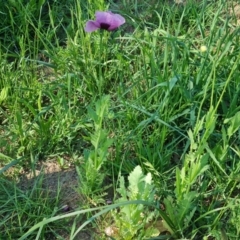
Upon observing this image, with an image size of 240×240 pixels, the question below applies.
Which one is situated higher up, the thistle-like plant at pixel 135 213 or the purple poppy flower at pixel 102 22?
the purple poppy flower at pixel 102 22

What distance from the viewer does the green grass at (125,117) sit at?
1.95 meters

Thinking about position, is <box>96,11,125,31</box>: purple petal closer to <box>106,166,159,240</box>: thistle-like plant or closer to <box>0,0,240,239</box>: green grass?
<box>0,0,240,239</box>: green grass

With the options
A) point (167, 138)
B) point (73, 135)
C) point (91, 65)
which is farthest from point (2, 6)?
point (167, 138)

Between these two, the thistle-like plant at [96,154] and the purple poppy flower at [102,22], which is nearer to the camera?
the thistle-like plant at [96,154]

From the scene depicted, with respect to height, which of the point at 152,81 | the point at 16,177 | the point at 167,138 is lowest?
the point at 16,177

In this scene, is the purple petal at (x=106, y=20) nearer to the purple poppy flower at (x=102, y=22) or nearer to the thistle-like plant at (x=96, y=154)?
the purple poppy flower at (x=102, y=22)

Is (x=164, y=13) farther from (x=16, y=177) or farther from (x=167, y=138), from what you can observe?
(x=16, y=177)

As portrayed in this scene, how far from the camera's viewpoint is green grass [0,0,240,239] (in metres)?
1.95

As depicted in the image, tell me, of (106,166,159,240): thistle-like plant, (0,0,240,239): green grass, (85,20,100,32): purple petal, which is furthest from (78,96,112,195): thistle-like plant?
(85,20,100,32): purple petal

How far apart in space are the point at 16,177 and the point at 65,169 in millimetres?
196

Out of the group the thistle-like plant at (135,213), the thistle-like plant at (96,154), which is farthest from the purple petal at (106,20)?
the thistle-like plant at (135,213)

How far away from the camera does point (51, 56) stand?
8.16ft

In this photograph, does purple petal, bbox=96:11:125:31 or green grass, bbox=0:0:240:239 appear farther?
purple petal, bbox=96:11:125:31

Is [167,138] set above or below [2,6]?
below
